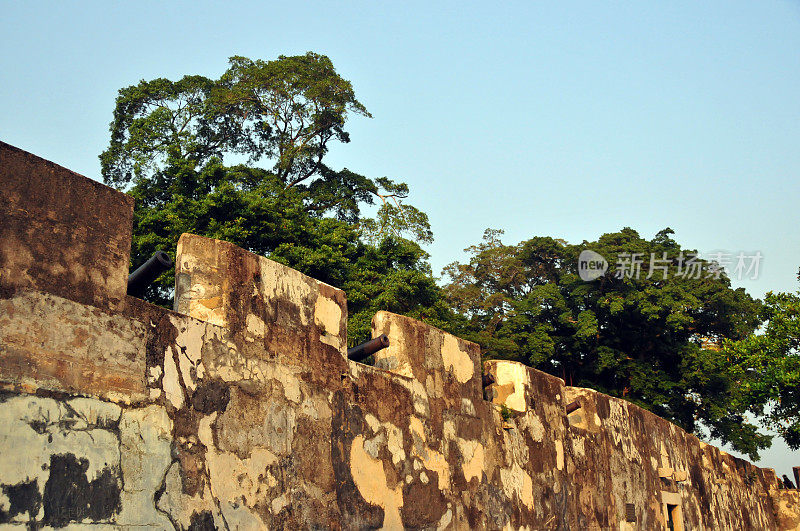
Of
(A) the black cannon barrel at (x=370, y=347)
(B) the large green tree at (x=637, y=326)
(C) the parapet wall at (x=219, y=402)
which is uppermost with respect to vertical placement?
(B) the large green tree at (x=637, y=326)

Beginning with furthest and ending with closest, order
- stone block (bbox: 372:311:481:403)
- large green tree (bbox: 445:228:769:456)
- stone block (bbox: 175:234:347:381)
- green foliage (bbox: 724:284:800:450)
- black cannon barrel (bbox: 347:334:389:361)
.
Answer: large green tree (bbox: 445:228:769:456) < green foliage (bbox: 724:284:800:450) < stone block (bbox: 372:311:481:403) < black cannon barrel (bbox: 347:334:389:361) < stone block (bbox: 175:234:347:381)

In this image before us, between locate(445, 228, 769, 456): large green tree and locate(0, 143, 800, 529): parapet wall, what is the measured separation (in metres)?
15.8

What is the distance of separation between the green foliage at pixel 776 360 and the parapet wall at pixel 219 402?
736cm

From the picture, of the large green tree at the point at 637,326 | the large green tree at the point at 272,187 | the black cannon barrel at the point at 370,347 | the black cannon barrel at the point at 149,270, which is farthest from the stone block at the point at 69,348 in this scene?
the large green tree at the point at 637,326

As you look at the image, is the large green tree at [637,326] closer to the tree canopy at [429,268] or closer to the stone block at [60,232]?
the tree canopy at [429,268]

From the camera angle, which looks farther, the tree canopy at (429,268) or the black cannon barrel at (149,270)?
the tree canopy at (429,268)

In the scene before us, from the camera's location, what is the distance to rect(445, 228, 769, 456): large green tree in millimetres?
22109

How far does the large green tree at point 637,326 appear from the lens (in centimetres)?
2211

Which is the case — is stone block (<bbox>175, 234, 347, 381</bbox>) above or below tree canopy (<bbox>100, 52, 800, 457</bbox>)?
below

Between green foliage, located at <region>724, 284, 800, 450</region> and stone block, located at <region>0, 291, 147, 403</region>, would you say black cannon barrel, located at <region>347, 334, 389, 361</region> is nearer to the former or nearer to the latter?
stone block, located at <region>0, 291, 147, 403</region>

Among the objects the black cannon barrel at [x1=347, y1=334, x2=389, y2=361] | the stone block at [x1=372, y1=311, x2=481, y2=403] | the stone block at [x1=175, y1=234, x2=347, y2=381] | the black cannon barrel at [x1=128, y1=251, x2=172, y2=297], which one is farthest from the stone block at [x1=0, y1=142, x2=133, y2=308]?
the stone block at [x1=372, y1=311, x2=481, y2=403]

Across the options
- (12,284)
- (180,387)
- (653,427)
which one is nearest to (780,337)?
(653,427)

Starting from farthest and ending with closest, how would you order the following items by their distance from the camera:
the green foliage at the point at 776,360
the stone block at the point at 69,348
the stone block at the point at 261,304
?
1. the green foliage at the point at 776,360
2. the stone block at the point at 261,304
3. the stone block at the point at 69,348

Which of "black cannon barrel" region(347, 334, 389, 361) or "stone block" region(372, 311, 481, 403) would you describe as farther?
"stone block" region(372, 311, 481, 403)
